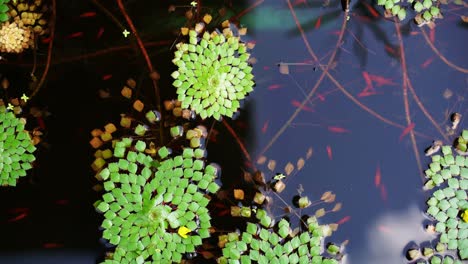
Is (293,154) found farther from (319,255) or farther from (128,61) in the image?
(128,61)

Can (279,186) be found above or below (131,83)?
below

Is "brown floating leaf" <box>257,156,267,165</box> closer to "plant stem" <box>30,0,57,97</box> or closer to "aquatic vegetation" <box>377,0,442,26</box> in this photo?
"aquatic vegetation" <box>377,0,442,26</box>

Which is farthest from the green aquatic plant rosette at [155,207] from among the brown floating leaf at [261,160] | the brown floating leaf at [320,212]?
the brown floating leaf at [320,212]

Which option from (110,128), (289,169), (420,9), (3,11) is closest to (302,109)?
(289,169)

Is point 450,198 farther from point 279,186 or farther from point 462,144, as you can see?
point 279,186

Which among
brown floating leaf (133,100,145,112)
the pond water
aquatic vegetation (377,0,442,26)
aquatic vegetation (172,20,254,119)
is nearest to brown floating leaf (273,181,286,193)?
the pond water
